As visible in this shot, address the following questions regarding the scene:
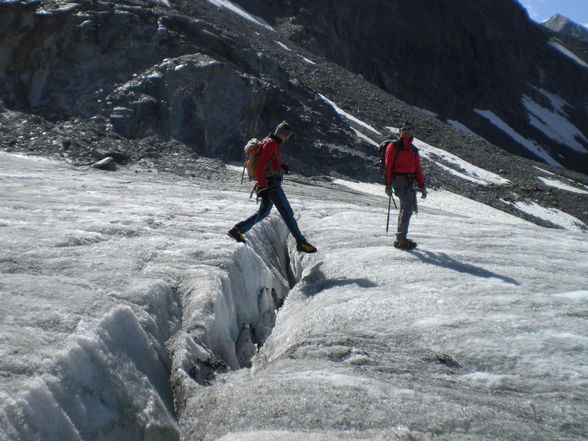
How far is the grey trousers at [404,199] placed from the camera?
25.0ft

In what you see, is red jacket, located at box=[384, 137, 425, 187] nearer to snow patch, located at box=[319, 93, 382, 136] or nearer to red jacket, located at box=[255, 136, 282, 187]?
red jacket, located at box=[255, 136, 282, 187]

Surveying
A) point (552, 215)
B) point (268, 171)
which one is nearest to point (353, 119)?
point (552, 215)

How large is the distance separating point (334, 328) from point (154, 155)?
571 inches

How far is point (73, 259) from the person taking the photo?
518 centimetres

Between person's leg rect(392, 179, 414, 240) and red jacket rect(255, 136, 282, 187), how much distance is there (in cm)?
192

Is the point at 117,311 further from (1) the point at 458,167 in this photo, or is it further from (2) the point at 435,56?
(2) the point at 435,56

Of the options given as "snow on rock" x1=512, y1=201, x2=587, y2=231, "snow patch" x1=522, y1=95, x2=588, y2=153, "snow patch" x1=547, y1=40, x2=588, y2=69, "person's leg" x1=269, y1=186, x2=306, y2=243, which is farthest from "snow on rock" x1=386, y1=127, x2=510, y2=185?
"snow patch" x1=547, y1=40, x2=588, y2=69

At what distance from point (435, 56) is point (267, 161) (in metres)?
56.0

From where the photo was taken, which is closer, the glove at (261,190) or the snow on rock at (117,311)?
the snow on rock at (117,311)

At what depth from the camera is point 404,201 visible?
770 centimetres

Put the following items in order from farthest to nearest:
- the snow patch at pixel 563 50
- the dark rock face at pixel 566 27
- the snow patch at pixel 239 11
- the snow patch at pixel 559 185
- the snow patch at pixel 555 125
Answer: the dark rock face at pixel 566 27 → the snow patch at pixel 563 50 → the snow patch at pixel 555 125 → the snow patch at pixel 239 11 → the snow patch at pixel 559 185

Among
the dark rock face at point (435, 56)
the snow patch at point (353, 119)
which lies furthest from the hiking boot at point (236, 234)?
the dark rock face at point (435, 56)

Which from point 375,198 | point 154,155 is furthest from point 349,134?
point 154,155

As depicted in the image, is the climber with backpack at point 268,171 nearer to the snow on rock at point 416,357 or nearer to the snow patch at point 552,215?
the snow on rock at point 416,357
